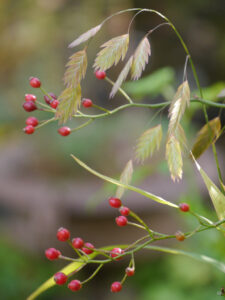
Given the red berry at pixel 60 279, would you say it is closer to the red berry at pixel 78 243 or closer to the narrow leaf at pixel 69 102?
the red berry at pixel 78 243

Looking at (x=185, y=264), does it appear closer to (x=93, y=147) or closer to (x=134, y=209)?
(x=134, y=209)

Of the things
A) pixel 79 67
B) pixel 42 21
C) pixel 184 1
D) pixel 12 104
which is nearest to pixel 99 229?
pixel 12 104

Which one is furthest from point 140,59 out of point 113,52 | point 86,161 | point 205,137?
point 86,161

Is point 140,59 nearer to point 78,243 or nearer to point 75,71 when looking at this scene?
point 75,71

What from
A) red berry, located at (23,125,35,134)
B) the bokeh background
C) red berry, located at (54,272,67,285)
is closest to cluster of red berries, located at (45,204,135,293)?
red berry, located at (54,272,67,285)

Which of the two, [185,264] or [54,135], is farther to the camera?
[54,135]

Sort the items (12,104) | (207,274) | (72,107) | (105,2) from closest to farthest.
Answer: (72,107) → (207,274) → (12,104) → (105,2)
